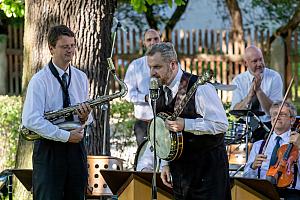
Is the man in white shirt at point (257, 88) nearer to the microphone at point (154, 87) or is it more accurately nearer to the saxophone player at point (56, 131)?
the saxophone player at point (56, 131)

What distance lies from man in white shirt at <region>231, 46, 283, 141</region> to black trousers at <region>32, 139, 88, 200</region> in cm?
333

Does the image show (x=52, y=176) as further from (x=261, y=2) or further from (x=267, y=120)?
(x=261, y=2)

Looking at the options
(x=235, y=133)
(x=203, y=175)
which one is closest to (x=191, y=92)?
(x=203, y=175)

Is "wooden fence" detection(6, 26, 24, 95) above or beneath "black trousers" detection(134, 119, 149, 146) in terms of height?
above

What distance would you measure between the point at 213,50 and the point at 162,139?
39.8ft

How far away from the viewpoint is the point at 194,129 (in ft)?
23.3

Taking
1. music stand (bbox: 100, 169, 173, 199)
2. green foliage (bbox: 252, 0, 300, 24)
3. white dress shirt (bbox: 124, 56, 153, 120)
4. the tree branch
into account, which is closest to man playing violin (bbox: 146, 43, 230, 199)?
music stand (bbox: 100, 169, 173, 199)

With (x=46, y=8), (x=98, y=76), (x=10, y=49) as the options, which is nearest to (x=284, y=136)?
(x=98, y=76)

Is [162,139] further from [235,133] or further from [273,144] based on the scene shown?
[235,133]

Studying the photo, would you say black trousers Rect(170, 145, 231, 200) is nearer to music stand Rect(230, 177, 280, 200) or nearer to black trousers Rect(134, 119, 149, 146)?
music stand Rect(230, 177, 280, 200)

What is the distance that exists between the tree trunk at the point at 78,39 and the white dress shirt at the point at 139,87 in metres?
0.44

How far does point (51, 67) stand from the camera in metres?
7.84

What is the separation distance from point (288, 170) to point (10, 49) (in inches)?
513

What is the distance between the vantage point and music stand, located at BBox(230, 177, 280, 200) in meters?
8.10
